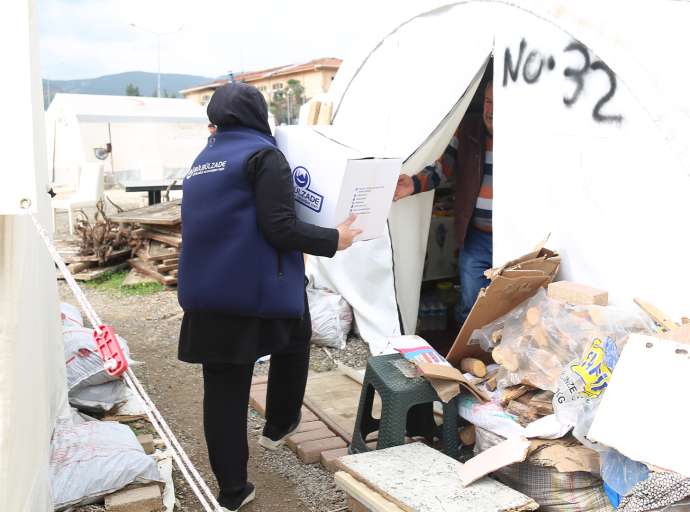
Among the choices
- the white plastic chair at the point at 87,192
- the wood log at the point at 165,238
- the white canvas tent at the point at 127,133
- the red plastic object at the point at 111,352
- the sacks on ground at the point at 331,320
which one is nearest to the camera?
the red plastic object at the point at 111,352

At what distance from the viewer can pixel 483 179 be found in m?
4.68

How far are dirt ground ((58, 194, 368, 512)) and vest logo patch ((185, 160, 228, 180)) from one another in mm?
1549

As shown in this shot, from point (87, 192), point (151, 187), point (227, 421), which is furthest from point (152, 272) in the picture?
point (227, 421)

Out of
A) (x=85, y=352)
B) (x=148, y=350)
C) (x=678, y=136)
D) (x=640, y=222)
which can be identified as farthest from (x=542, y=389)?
(x=148, y=350)

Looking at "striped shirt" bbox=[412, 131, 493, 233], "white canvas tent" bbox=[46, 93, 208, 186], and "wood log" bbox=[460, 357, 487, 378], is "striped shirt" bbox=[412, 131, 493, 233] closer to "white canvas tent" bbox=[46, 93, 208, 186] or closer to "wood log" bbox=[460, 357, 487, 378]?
"wood log" bbox=[460, 357, 487, 378]

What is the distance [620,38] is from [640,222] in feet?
2.84

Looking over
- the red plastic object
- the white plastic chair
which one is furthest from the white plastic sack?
the white plastic chair

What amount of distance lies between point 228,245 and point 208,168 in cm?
33

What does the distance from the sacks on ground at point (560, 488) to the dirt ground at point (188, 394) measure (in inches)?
35.3

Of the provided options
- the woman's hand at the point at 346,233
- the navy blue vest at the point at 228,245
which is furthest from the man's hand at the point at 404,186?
the navy blue vest at the point at 228,245

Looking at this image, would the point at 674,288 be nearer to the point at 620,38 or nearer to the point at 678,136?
the point at 678,136

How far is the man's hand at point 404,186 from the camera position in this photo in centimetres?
466

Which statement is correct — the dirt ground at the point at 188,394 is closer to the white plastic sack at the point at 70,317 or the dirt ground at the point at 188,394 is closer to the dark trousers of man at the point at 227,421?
the dark trousers of man at the point at 227,421

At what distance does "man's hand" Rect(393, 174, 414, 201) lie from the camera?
15.3 ft
